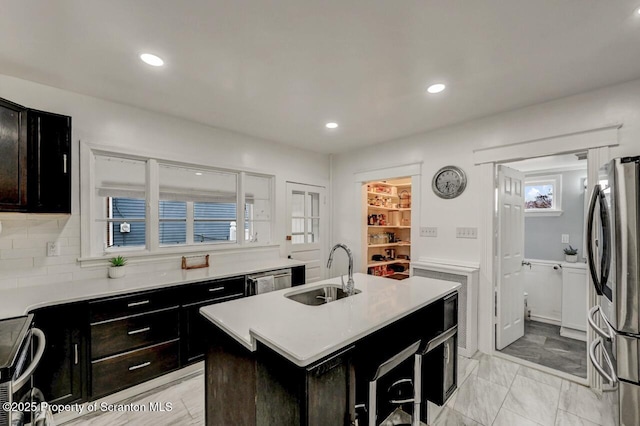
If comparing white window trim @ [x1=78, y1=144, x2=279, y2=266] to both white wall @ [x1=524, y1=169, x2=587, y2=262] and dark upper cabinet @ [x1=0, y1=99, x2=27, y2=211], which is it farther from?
white wall @ [x1=524, y1=169, x2=587, y2=262]

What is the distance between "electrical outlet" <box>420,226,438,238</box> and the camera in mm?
3414

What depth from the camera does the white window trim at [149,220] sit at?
249cm

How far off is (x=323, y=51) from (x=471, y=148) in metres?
2.14

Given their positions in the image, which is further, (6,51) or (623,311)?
(6,51)

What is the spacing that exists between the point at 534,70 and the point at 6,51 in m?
3.76

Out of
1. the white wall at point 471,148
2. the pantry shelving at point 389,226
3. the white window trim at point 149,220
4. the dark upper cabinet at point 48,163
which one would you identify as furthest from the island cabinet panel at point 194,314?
the pantry shelving at point 389,226

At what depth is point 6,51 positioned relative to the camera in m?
1.86

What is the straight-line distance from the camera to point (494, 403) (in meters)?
2.19

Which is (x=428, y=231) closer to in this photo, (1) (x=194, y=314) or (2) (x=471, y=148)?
(2) (x=471, y=148)

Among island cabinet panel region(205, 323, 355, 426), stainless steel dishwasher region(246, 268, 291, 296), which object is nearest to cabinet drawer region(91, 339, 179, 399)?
stainless steel dishwasher region(246, 268, 291, 296)

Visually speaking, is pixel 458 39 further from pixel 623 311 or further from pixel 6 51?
pixel 6 51

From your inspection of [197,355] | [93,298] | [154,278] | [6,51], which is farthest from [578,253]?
[6,51]

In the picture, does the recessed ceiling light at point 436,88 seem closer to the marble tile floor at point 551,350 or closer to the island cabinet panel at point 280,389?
the island cabinet panel at point 280,389

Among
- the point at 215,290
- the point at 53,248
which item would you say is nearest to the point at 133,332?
the point at 215,290
